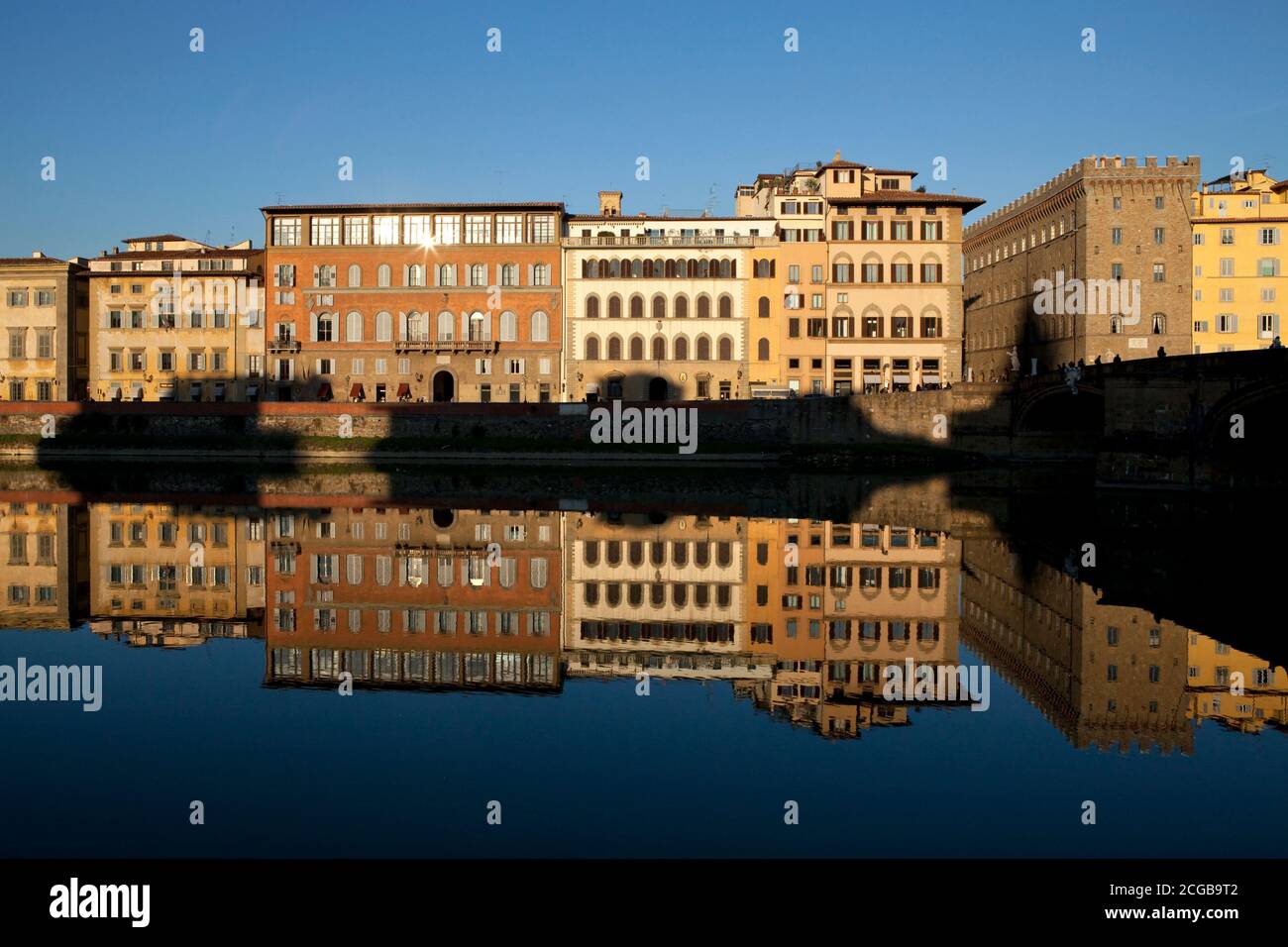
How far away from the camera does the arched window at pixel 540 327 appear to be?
71688mm

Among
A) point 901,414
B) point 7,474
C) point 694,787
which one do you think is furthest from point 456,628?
point 901,414

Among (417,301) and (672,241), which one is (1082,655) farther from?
(417,301)

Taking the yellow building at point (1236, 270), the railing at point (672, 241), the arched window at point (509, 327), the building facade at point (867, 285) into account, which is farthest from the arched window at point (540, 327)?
the yellow building at point (1236, 270)

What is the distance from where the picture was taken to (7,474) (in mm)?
51875

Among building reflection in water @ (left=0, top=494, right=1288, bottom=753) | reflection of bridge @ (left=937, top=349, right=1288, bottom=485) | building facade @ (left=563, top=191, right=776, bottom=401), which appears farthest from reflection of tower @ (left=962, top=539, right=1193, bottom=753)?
building facade @ (left=563, top=191, right=776, bottom=401)

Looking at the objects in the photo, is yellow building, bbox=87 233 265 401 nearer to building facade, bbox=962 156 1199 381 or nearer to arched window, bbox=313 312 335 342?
arched window, bbox=313 312 335 342

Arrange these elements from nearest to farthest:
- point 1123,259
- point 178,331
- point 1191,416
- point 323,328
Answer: point 1191,416 < point 1123,259 < point 323,328 < point 178,331

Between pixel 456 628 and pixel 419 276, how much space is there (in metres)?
57.7

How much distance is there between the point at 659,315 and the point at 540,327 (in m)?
7.18

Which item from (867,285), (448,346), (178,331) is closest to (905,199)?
(867,285)

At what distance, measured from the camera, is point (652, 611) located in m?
19.2

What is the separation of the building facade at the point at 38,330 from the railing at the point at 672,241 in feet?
105

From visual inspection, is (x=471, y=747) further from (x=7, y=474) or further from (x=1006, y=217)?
(x=1006, y=217)
